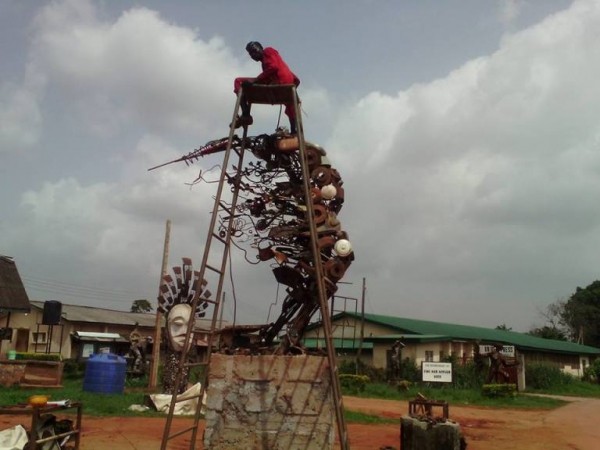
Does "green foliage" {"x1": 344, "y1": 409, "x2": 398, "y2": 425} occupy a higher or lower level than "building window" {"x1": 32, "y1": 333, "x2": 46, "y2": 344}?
lower

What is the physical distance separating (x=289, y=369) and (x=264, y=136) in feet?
11.5

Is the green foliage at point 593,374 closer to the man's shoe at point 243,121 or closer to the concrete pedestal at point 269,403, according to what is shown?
the concrete pedestal at point 269,403

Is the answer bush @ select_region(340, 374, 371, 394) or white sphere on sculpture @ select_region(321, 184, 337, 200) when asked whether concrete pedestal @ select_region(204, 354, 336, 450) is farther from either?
bush @ select_region(340, 374, 371, 394)

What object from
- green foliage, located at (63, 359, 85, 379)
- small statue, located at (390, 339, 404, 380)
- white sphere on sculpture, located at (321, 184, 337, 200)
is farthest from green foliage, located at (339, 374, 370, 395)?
white sphere on sculpture, located at (321, 184, 337, 200)

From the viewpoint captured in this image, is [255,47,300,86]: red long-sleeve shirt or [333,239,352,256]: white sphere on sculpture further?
[333,239,352,256]: white sphere on sculpture

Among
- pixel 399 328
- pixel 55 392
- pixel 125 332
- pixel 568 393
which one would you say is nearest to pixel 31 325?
pixel 125 332

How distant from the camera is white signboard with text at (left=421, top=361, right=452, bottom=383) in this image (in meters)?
24.9

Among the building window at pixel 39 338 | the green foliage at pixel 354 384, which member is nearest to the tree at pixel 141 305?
the building window at pixel 39 338

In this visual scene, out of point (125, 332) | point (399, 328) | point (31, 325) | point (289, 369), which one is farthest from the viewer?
A: point (125, 332)

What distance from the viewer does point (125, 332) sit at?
40.0 meters

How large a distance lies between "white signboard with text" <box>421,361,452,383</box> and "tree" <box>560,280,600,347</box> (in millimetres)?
42874

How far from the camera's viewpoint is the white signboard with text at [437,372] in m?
24.9

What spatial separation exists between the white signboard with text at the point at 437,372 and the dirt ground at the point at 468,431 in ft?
15.7

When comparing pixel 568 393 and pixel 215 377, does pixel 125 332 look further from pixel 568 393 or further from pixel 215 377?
pixel 215 377
